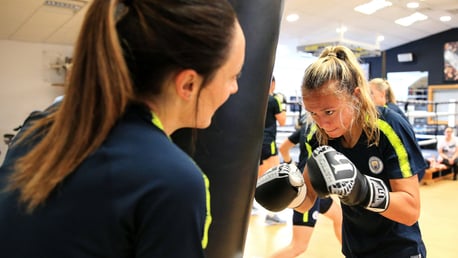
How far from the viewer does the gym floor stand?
2.96 meters

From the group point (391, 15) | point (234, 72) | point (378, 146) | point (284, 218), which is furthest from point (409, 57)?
point (234, 72)

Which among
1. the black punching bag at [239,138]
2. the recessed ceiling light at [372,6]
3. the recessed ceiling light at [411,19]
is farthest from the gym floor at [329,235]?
the recessed ceiling light at [411,19]

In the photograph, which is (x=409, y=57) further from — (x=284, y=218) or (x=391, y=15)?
(x=284, y=218)

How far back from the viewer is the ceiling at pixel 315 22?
4.87 meters

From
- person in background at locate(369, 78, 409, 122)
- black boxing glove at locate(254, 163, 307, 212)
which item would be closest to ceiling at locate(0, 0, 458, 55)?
person in background at locate(369, 78, 409, 122)

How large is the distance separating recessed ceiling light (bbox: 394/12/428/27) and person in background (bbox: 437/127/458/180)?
2882mm

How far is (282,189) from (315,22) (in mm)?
6652

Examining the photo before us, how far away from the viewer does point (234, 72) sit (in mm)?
594

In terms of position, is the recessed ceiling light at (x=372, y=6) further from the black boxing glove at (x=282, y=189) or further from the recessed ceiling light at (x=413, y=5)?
the black boxing glove at (x=282, y=189)

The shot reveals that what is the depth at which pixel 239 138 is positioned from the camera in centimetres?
91

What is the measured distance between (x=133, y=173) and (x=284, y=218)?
11.1ft

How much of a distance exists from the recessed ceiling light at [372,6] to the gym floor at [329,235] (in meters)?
3.63

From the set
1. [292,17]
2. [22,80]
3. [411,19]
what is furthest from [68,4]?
[411,19]

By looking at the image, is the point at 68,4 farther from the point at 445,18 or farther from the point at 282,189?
the point at 445,18
